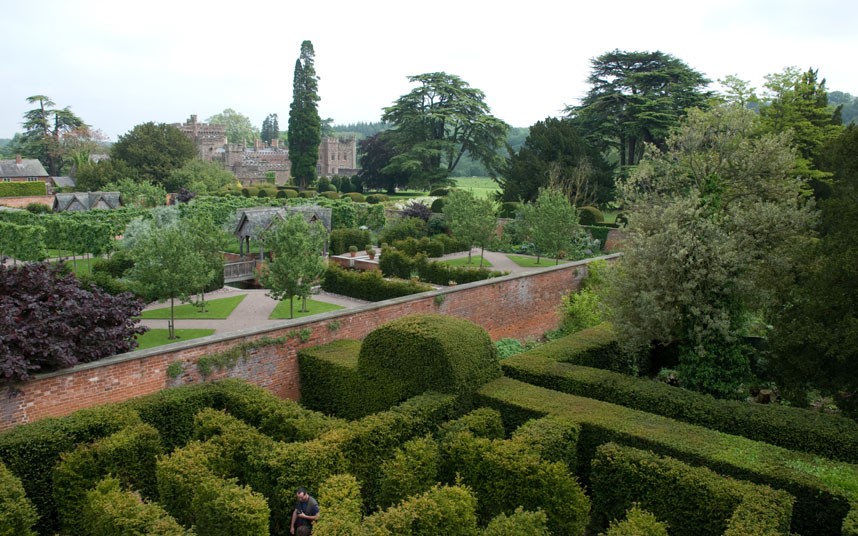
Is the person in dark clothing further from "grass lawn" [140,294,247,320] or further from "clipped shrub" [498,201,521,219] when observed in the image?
"clipped shrub" [498,201,521,219]

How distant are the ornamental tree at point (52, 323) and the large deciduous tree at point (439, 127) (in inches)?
1758

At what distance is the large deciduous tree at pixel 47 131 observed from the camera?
79.1 meters

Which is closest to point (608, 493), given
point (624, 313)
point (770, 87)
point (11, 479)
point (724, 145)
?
point (624, 313)

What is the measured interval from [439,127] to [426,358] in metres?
49.2

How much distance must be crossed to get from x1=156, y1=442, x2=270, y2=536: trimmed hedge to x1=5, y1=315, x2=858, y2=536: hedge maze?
0.07 feet

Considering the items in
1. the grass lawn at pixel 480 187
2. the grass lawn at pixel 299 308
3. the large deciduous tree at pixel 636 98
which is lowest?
the grass lawn at pixel 299 308

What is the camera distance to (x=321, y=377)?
1238 centimetres

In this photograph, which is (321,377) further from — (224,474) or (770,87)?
(770,87)

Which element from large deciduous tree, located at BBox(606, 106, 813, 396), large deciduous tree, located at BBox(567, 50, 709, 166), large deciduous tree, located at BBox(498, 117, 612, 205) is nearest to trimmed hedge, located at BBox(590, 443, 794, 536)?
large deciduous tree, located at BBox(606, 106, 813, 396)

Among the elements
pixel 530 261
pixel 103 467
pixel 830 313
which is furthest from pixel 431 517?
pixel 530 261

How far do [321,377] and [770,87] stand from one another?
2308cm

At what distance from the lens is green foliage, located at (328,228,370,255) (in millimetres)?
33562

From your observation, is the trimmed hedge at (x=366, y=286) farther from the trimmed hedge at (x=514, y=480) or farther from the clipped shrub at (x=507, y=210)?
the clipped shrub at (x=507, y=210)

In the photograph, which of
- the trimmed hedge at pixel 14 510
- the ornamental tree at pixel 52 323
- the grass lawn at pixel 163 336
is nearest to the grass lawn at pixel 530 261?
the grass lawn at pixel 163 336
